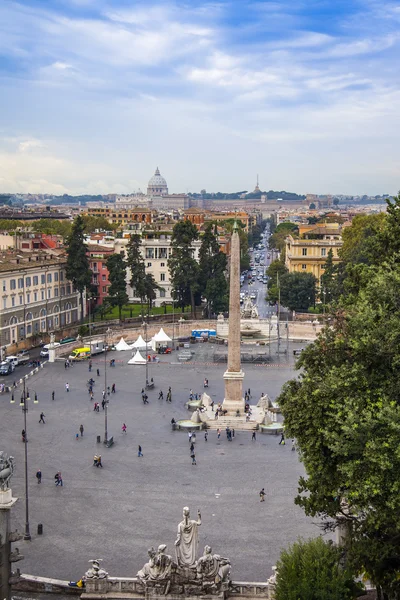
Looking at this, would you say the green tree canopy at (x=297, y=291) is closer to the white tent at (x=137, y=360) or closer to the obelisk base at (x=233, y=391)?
the white tent at (x=137, y=360)

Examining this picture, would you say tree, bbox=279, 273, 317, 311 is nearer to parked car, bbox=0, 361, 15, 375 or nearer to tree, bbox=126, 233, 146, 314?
tree, bbox=126, 233, 146, 314

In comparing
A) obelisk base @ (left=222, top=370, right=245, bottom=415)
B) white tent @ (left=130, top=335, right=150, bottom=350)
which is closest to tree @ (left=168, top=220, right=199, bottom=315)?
white tent @ (left=130, top=335, right=150, bottom=350)

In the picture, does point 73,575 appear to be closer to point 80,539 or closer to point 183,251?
point 80,539

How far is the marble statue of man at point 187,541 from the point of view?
21625 mm

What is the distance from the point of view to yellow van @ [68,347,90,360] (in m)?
63.7

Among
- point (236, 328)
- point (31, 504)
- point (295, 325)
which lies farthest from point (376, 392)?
point (295, 325)

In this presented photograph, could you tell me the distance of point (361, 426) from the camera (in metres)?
19.2

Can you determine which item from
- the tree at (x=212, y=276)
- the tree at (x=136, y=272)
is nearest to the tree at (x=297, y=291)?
the tree at (x=212, y=276)

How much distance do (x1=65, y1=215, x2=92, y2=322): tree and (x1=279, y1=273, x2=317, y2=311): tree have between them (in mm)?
21141

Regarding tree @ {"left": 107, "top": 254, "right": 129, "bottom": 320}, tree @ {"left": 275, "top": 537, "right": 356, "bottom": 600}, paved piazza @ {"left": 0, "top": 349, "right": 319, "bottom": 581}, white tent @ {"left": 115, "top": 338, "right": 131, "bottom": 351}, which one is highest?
tree @ {"left": 107, "top": 254, "right": 129, "bottom": 320}

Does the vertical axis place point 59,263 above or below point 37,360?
above

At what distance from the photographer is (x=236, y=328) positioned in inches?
1848

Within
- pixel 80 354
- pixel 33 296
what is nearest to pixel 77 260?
pixel 33 296

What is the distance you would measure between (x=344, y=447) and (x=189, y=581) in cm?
610
